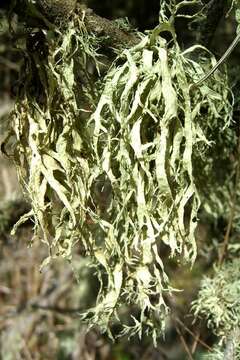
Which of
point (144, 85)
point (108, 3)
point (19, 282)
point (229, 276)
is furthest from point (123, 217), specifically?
point (19, 282)

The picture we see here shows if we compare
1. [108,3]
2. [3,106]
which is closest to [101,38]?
[108,3]

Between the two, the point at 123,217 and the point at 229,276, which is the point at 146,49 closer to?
the point at 123,217

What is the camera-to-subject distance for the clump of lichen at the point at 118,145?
0.77 meters

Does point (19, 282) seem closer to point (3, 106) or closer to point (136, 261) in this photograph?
point (3, 106)

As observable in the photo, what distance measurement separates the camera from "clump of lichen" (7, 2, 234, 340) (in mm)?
772

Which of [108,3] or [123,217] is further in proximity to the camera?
[108,3]

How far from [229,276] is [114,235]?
0.33 m

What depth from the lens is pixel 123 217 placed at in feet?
2.74

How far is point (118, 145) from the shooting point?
0.80m

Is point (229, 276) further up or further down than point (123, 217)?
further down

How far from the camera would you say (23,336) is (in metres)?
2.29

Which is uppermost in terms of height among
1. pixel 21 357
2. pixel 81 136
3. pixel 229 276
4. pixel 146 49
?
pixel 146 49

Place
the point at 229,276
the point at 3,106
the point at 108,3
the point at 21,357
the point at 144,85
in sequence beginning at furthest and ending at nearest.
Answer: the point at 3,106 < the point at 21,357 < the point at 108,3 < the point at 229,276 < the point at 144,85

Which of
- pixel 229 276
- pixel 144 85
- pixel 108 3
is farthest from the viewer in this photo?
pixel 108 3
